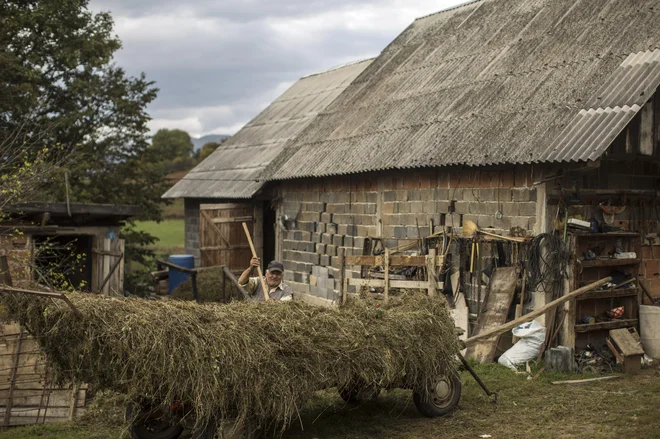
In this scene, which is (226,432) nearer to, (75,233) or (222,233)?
(75,233)

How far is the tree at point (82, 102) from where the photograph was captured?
18.4 m

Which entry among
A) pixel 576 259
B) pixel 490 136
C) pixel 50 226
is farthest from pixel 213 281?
pixel 576 259

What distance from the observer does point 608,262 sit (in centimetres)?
992

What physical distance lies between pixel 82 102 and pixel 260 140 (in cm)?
482

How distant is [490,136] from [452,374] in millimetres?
4078

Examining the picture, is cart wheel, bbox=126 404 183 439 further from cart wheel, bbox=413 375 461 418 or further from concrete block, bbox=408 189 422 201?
concrete block, bbox=408 189 422 201

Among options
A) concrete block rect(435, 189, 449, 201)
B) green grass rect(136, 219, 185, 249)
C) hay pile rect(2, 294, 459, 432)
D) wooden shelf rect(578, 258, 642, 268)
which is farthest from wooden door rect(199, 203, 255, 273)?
green grass rect(136, 219, 185, 249)

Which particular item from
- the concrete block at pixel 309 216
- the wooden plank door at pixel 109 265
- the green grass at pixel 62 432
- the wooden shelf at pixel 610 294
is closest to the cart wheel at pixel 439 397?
the wooden shelf at pixel 610 294

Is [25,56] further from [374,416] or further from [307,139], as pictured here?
[374,416]

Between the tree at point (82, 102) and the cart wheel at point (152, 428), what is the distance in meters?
12.3

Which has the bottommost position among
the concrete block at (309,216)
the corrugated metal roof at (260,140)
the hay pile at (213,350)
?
the hay pile at (213,350)

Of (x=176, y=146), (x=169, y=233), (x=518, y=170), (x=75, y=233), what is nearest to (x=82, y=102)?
(x=75, y=233)

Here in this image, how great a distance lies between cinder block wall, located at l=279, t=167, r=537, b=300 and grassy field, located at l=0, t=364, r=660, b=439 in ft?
7.50

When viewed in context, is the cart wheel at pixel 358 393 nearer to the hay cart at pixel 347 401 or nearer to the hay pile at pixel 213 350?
the hay cart at pixel 347 401
